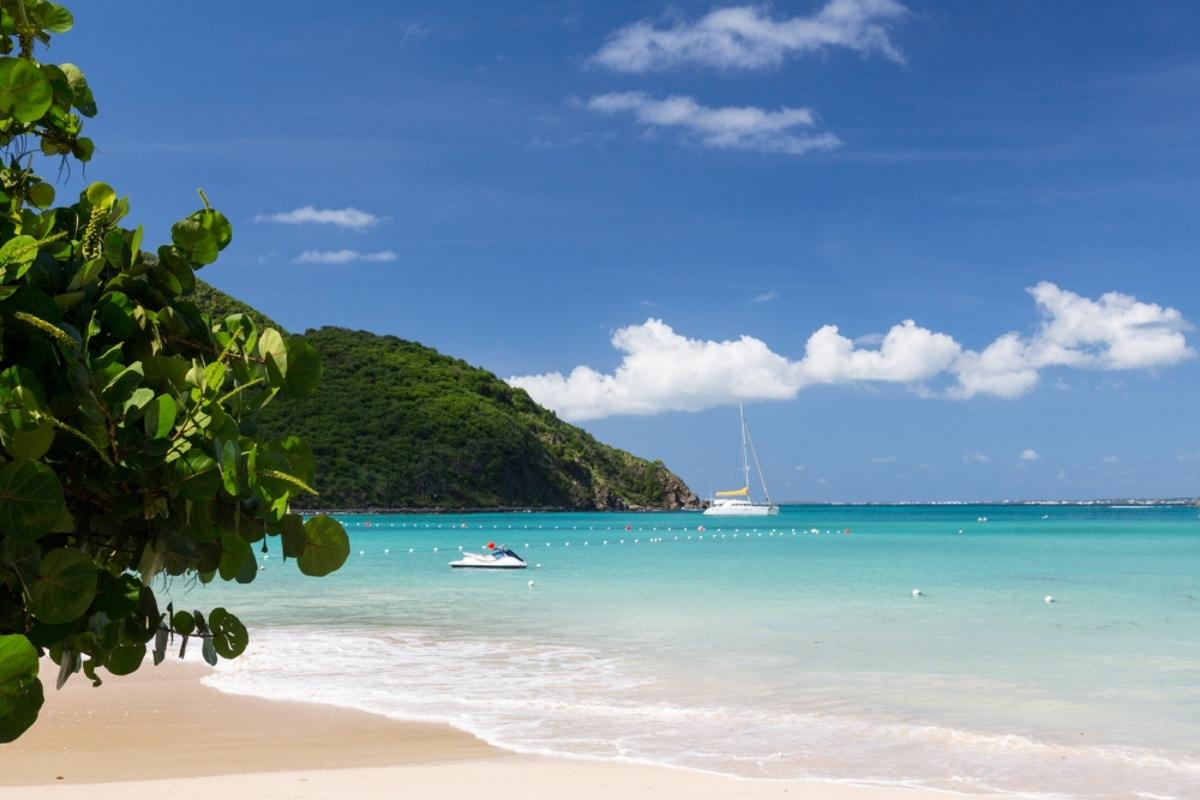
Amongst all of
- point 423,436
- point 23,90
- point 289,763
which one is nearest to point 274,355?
point 23,90

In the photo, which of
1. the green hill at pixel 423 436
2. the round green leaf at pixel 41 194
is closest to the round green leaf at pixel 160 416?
the round green leaf at pixel 41 194

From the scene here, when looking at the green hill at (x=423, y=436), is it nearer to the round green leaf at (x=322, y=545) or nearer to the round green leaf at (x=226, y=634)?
the round green leaf at (x=226, y=634)

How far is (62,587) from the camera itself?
1.59 m

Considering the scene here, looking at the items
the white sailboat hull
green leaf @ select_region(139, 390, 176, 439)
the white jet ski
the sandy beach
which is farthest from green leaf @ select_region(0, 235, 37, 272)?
the white sailboat hull

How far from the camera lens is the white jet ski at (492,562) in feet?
114

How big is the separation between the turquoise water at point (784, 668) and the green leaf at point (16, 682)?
8421 mm

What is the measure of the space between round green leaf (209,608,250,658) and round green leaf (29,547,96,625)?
565mm

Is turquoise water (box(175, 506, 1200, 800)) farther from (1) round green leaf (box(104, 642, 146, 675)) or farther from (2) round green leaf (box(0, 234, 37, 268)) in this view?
(2) round green leaf (box(0, 234, 37, 268))

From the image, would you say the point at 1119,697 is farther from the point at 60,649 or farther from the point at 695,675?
the point at 60,649

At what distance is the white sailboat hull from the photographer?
386 ft

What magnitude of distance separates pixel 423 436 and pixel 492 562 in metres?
79.9

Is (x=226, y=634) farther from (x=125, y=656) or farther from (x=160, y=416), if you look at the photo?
(x=160, y=416)

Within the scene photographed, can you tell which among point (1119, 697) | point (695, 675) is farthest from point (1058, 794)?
point (695, 675)

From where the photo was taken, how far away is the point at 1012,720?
1152cm
